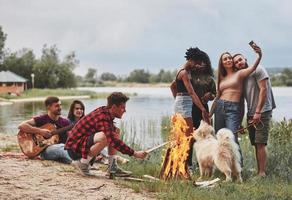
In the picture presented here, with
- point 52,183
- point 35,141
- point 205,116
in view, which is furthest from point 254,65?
point 35,141

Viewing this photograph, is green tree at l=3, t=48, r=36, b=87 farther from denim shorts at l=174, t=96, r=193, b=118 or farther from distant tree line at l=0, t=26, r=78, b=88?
denim shorts at l=174, t=96, r=193, b=118

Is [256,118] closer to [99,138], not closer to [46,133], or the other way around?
[99,138]

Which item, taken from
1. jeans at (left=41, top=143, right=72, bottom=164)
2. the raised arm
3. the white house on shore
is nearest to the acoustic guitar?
jeans at (left=41, top=143, right=72, bottom=164)

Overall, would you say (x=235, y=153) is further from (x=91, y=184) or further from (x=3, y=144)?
(x=3, y=144)

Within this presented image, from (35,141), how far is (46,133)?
340mm

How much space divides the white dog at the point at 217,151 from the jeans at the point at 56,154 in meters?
2.13

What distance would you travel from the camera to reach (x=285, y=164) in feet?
25.6

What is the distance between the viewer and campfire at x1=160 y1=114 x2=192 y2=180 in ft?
21.7

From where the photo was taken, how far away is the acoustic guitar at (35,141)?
26.8 feet

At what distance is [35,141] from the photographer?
8250 millimetres

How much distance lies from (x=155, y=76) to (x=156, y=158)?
104 metres

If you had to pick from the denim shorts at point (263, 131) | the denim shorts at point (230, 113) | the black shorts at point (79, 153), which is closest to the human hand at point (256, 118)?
the denim shorts at point (263, 131)

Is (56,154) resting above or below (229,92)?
below

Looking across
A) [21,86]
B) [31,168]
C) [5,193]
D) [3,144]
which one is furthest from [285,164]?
[21,86]
